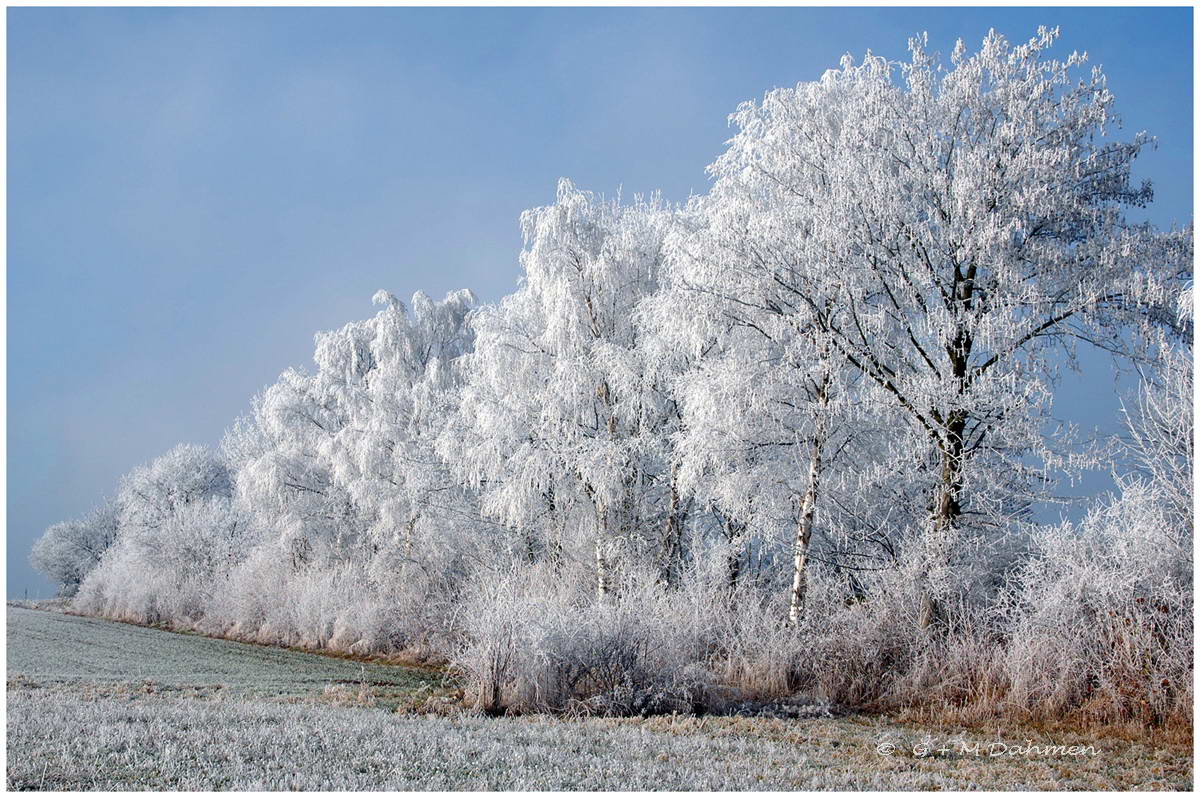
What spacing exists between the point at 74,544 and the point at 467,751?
4654cm

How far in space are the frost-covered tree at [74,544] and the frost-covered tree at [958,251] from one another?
43.4 metres

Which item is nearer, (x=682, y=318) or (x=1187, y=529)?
(x=1187, y=529)

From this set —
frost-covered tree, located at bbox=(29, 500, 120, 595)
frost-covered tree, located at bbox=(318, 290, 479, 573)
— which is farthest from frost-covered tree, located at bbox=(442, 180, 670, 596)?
frost-covered tree, located at bbox=(29, 500, 120, 595)

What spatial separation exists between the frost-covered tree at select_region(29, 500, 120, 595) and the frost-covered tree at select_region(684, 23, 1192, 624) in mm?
43444

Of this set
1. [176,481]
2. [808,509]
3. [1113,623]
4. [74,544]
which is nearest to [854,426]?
[808,509]

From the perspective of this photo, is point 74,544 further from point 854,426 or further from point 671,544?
point 854,426

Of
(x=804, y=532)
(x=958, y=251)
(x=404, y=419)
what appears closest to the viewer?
(x=958, y=251)

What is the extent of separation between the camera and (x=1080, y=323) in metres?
10.5

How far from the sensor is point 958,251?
10305 mm

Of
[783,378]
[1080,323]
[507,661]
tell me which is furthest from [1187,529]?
[507,661]

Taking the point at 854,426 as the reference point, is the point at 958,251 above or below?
above

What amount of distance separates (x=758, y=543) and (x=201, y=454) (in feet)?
122

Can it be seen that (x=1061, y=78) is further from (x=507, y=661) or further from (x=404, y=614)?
(x=404, y=614)

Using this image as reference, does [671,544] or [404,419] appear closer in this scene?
[671,544]
